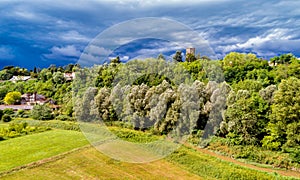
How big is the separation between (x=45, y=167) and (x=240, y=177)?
26.0ft

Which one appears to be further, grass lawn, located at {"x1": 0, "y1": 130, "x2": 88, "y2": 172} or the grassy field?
grass lawn, located at {"x1": 0, "y1": 130, "x2": 88, "y2": 172}

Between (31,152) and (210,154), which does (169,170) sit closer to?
(210,154)

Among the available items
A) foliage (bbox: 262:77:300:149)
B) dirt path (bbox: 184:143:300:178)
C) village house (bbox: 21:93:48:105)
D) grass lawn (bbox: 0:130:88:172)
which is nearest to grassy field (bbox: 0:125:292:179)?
grass lawn (bbox: 0:130:88:172)

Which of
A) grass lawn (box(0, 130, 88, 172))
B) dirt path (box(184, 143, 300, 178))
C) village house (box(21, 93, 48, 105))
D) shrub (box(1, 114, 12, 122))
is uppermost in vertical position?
village house (box(21, 93, 48, 105))

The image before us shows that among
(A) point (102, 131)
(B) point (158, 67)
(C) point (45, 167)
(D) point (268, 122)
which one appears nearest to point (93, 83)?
(A) point (102, 131)

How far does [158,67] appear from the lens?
12914mm

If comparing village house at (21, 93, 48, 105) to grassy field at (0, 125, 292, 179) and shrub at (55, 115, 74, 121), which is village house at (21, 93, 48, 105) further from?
grassy field at (0, 125, 292, 179)

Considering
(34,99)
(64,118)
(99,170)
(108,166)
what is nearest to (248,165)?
(108,166)

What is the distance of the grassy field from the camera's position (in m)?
10.1

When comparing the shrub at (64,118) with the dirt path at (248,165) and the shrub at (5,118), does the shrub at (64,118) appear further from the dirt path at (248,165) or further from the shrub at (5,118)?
the dirt path at (248,165)

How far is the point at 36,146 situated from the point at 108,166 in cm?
513

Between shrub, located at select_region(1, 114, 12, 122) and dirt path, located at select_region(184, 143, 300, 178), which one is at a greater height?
shrub, located at select_region(1, 114, 12, 122)

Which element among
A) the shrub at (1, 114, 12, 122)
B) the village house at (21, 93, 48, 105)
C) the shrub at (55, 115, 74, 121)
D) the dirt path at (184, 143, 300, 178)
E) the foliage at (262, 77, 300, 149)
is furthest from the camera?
the village house at (21, 93, 48, 105)

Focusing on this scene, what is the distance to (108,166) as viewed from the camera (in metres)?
11.0
